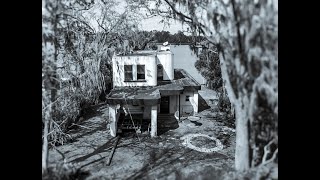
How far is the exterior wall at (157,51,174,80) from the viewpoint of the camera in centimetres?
1860

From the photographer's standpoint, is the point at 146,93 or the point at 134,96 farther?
the point at 146,93

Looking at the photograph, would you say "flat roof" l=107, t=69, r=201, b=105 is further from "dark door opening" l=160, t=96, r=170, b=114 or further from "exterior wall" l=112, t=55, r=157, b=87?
"dark door opening" l=160, t=96, r=170, b=114

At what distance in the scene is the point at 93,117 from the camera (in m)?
18.3

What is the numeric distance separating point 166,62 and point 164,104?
2833 mm

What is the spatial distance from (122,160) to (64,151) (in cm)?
301

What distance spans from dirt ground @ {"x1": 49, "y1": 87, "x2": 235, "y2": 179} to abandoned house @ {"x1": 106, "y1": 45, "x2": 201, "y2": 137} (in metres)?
0.99

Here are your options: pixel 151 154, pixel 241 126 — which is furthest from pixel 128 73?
pixel 241 126

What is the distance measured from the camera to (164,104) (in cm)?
1836

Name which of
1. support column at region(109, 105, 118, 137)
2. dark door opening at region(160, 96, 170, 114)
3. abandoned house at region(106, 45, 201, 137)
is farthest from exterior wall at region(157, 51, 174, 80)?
support column at region(109, 105, 118, 137)

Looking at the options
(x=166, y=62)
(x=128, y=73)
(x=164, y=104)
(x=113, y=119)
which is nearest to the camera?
(x=113, y=119)

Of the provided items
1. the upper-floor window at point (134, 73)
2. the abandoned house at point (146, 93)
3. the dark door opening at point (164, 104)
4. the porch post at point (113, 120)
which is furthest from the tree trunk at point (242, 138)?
the dark door opening at point (164, 104)

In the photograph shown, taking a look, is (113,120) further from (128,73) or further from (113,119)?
(128,73)

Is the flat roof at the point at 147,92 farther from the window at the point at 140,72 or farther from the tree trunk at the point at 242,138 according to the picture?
the tree trunk at the point at 242,138
